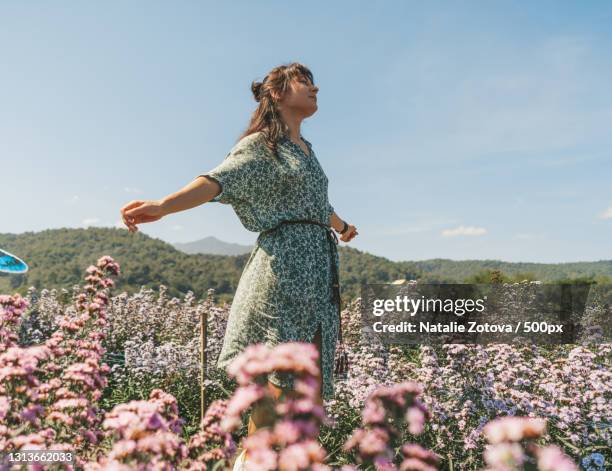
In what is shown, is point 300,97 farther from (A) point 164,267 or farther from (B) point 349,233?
(A) point 164,267

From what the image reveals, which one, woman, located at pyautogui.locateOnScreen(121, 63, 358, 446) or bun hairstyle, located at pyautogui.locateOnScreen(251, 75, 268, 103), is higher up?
bun hairstyle, located at pyautogui.locateOnScreen(251, 75, 268, 103)

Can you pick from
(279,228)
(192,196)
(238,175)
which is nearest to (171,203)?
(192,196)

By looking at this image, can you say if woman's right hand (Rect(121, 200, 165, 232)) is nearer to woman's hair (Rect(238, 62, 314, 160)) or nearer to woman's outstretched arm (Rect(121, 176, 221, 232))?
woman's outstretched arm (Rect(121, 176, 221, 232))

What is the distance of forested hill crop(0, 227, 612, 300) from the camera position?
32.2 metres

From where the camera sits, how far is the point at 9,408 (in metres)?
1.75

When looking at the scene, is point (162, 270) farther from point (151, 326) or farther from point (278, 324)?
point (278, 324)

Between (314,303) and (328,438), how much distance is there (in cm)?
212

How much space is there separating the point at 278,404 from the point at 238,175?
4.63 feet

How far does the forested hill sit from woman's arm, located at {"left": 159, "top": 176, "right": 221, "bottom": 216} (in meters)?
12.4

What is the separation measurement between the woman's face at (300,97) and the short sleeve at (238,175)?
353 mm

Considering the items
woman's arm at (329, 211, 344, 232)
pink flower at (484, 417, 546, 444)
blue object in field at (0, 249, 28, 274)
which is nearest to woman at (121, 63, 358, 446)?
woman's arm at (329, 211, 344, 232)

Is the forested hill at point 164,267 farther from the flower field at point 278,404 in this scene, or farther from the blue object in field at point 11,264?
the blue object in field at point 11,264

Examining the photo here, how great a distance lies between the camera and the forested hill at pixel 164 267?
106 feet

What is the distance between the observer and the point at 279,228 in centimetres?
249
